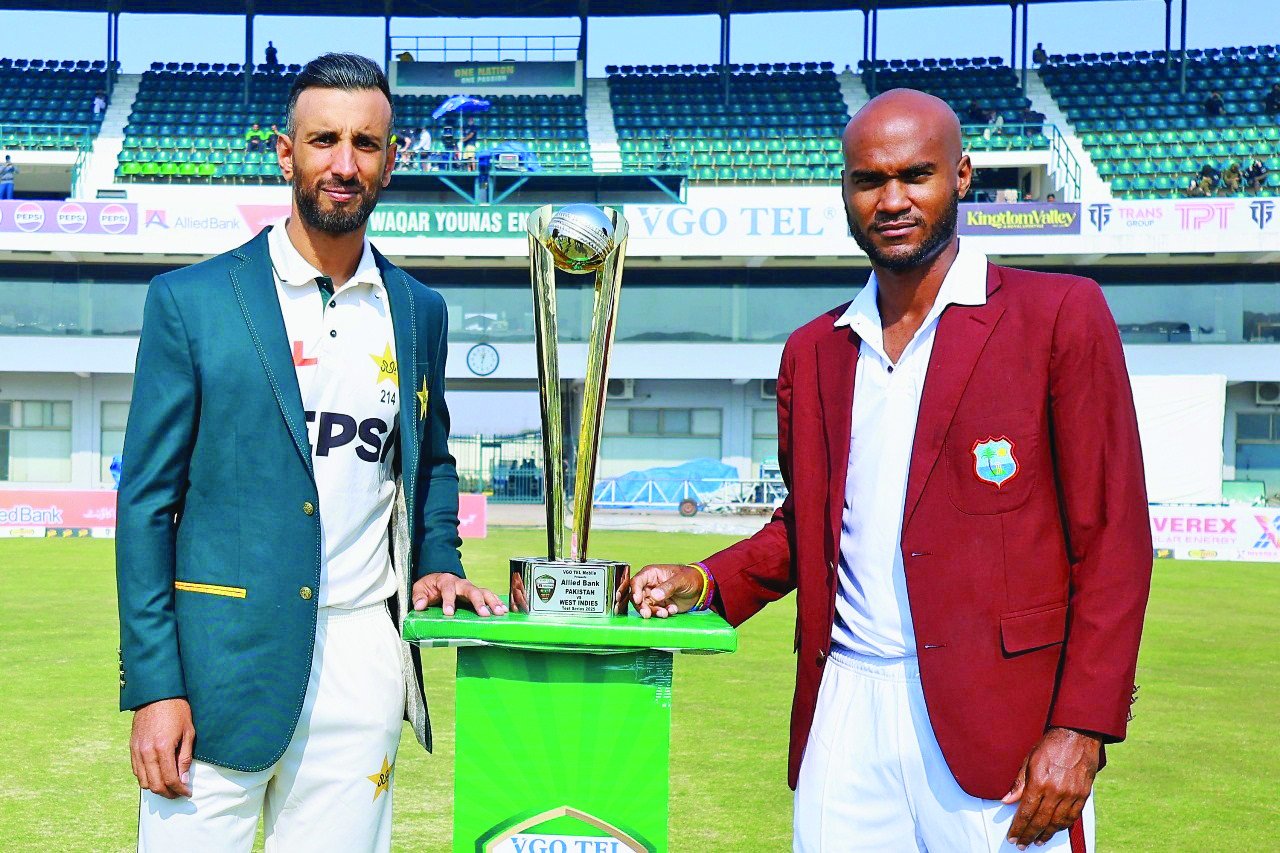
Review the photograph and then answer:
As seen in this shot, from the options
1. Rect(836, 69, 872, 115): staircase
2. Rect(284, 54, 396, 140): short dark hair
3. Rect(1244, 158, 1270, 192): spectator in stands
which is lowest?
Rect(284, 54, 396, 140): short dark hair

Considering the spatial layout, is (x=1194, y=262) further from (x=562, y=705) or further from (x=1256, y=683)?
(x=562, y=705)

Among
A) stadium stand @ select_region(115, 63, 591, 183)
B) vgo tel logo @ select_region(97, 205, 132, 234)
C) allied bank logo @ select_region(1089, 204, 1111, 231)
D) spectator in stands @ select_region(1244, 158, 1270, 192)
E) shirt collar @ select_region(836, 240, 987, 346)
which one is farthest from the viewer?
stadium stand @ select_region(115, 63, 591, 183)

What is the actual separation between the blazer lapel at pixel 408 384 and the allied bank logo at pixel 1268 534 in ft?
65.8

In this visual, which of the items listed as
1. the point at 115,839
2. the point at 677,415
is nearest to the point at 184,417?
the point at 115,839

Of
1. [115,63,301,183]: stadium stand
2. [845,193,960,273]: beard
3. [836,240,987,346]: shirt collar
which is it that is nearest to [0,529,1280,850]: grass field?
[836,240,987,346]: shirt collar

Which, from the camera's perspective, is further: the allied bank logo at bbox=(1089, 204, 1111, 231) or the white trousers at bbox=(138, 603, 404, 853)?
the allied bank logo at bbox=(1089, 204, 1111, 231)

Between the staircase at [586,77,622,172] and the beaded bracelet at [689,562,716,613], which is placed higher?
the staircase at [586,77,622,172]

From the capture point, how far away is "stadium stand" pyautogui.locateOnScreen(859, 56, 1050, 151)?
3002 centimetres

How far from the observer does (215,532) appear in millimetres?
2639

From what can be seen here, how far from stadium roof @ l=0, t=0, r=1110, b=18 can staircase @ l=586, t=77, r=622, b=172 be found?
1.86 m

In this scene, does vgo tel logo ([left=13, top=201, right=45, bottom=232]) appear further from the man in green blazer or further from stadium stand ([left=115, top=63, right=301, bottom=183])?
the man in green blazer

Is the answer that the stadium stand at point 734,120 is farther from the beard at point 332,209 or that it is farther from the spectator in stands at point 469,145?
the beard at point 332,209

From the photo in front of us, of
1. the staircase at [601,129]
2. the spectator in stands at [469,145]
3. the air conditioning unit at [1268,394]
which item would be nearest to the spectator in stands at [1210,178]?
the air conditioning unit at [1268,394]

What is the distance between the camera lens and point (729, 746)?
700cm
